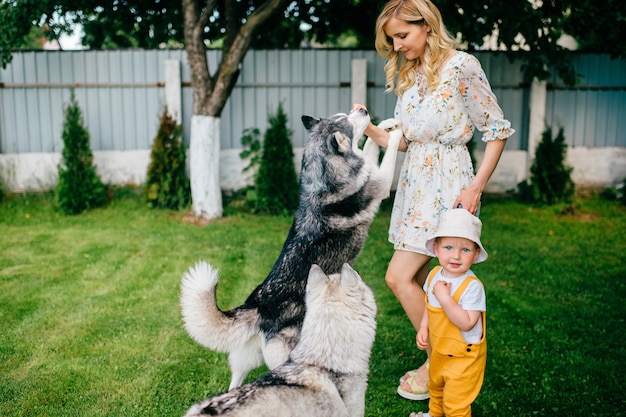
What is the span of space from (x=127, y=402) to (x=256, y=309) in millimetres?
1041

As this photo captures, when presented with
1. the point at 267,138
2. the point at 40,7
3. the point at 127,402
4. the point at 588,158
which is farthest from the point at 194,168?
the point at 588,158

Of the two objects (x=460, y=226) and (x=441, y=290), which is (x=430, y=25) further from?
(x=441, y=290)

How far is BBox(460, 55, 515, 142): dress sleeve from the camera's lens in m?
2.87

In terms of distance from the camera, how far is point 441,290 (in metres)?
2.56

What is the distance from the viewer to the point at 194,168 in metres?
7.97

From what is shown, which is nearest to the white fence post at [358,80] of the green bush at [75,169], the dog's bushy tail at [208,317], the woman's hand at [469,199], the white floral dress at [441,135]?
the green bush at [75,169]

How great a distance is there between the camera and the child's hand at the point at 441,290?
8.34ft

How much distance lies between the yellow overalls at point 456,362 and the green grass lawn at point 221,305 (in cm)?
67

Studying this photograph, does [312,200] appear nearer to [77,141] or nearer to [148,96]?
[77,141]

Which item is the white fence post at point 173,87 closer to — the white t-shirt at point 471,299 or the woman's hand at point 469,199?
the woman's hand at point 469,199

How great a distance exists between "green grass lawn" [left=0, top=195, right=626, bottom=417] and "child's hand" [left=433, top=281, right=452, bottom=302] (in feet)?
3.36

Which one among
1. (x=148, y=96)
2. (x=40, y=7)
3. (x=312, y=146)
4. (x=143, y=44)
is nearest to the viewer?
(x=312, y=146)

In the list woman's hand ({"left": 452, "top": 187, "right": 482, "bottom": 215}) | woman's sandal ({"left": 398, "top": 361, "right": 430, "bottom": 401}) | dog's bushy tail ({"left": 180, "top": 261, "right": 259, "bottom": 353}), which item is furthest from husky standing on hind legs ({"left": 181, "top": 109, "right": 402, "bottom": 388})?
woman's sandal ({"left": 398, "top": 361, "right": 430, "bottom": 401})

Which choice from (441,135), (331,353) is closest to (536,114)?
(441,135)
